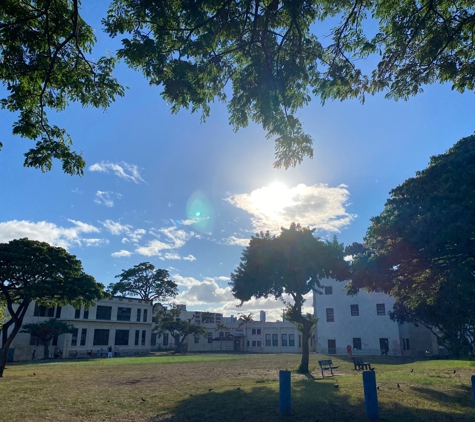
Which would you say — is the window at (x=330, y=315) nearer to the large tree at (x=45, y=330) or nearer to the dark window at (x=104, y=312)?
the dark window at (x=104, y=312)

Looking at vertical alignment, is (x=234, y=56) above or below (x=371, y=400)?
above

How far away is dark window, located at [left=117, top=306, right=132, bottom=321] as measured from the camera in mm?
52422

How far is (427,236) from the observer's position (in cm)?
1124

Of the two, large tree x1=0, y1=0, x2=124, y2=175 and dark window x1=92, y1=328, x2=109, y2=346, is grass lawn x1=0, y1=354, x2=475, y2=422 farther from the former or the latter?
dark window x1=92, y1=328, x2=109, y2=346

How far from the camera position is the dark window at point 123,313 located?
52422mm

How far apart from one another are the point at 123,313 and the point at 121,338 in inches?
136

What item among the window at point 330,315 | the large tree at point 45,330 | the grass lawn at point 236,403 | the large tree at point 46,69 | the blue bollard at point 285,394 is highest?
the large tree at point 46,69

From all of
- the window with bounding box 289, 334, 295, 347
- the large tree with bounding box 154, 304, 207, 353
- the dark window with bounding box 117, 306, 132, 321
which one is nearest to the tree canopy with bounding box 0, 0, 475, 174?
the dark window with bounding box 117, 306, 132, 321

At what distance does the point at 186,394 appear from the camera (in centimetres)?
1220

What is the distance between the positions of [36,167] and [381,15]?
8.58 meters

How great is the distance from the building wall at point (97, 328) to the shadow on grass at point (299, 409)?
36356 mm

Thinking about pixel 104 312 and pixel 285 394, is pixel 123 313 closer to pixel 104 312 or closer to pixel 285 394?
pixel 104 312

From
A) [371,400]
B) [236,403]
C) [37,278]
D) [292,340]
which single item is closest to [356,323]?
[292,340]

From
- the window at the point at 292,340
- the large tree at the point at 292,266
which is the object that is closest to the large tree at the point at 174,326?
the window at the point at 292,340
